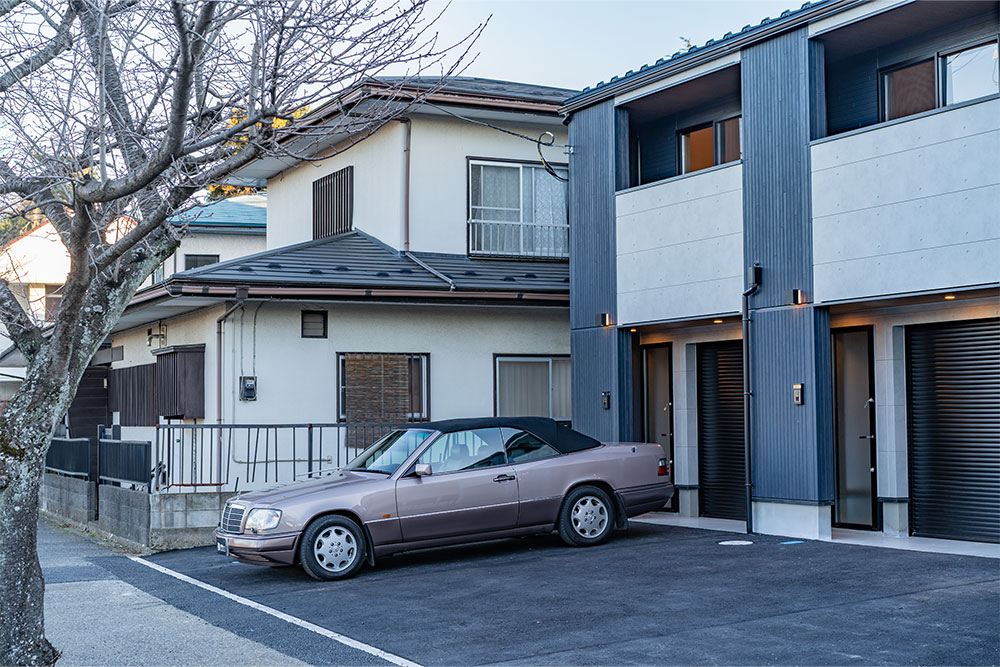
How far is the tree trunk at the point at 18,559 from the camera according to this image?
7.05 m

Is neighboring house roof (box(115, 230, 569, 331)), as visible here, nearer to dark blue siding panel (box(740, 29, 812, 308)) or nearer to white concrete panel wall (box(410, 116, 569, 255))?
white concrete panel wall (box(410, 116, 569, 255))

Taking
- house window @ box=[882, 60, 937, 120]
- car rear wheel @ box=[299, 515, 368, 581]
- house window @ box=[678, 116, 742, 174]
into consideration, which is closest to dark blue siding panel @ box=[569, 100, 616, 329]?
house window @ box=[678, 116, 742, 174]

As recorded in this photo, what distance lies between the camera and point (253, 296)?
15.9m

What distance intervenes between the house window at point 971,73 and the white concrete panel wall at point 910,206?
3.07ft

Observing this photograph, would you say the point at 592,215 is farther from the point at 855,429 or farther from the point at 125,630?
the point at 125,630

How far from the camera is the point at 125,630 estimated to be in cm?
952

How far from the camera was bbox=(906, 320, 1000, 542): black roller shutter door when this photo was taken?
1240 cm

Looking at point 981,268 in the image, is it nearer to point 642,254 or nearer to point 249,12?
point 642,254

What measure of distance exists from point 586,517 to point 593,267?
4.81 meters

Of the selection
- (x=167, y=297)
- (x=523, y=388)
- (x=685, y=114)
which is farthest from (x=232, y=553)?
(x=685, y=114)

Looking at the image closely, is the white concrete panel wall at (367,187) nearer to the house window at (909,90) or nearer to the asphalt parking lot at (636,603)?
the asphalt parking lot at (636,603)

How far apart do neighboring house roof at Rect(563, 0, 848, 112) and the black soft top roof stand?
16.9 feet

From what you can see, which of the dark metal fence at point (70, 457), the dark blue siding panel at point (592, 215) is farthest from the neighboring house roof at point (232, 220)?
the dark blue siding panel at point (592, 215)

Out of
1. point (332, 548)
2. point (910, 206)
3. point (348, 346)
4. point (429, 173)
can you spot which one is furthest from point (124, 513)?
point (910, 206)
